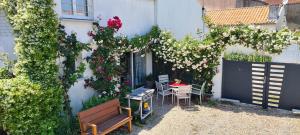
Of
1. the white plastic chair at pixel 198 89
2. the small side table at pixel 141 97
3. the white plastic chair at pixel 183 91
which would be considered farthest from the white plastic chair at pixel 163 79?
Answer: the small side table at pixel 141 97

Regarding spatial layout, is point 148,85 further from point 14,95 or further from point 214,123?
point 14,95

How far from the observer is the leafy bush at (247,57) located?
882 cm

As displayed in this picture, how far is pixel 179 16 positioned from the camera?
44.3ft

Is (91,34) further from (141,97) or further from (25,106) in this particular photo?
(25,106)

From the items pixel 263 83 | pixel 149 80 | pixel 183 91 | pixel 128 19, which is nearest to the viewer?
pixel 263 83

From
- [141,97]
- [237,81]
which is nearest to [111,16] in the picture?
[141,97]

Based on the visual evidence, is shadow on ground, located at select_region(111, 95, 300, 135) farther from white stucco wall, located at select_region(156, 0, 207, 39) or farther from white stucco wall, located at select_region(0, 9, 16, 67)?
white stucco wall, located at select_region(156, 0, 207, 39)

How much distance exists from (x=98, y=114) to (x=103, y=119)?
0.91ft

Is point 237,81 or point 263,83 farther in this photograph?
point 237,81

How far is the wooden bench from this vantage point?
6.04m

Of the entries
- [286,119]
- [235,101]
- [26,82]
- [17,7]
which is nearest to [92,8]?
[17,7]

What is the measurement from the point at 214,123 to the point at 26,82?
5.93 m

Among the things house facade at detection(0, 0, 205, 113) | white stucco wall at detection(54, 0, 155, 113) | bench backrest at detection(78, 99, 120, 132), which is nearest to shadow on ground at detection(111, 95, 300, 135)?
bench backrest at detection(78, 99, 120, 132)

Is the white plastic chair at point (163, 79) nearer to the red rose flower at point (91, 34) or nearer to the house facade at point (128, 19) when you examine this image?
the house facade at point (128, 19)
